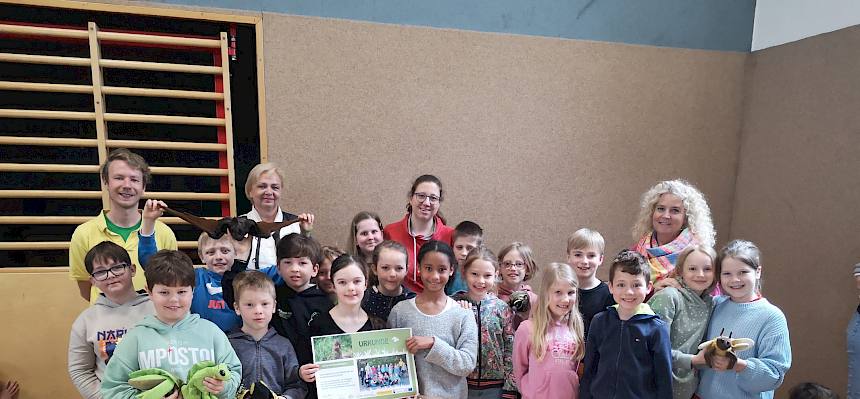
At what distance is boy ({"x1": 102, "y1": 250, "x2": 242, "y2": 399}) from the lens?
5.81ft

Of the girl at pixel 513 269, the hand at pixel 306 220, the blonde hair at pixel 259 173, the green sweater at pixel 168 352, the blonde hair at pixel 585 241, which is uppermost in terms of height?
the blonde hair at pixel 259 173

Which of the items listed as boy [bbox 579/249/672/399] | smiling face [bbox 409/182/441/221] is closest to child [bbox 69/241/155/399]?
smiling face [bbox 409/182/441/221]

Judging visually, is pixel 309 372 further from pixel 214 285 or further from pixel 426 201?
pixel 426 201

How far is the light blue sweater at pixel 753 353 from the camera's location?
1.96 m

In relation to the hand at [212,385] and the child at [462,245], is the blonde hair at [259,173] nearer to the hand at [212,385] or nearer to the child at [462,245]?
the child at [462,245]

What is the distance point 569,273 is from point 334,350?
1057 mm

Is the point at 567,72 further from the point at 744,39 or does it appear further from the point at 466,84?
the point at 744,39

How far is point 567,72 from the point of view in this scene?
3658 millimetres

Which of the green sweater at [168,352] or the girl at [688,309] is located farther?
the girl at [688,309]

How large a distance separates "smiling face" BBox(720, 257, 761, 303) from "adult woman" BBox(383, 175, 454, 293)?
53.0 inches

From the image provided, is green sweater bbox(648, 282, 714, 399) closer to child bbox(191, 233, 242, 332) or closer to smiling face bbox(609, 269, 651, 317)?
smiling face bbox(609, 269, 651, 317)

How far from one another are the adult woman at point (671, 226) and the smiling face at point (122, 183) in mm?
2540

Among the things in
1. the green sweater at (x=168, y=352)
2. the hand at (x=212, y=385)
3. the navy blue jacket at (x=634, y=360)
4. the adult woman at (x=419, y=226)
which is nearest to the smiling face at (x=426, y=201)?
the adult woman at (x=419, y=226)


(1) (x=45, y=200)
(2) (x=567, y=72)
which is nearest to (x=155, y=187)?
(1) (x=45, y=200)
